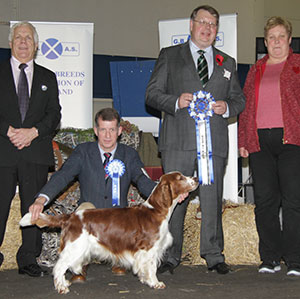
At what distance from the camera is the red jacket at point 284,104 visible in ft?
11.2

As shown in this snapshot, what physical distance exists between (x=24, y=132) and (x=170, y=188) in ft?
3.58

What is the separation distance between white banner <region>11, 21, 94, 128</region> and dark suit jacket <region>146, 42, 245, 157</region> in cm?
165

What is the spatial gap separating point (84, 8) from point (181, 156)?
22.0 feet

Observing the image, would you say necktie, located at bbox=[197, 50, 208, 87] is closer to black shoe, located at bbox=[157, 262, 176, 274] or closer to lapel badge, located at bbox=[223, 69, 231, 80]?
lapel badge, located at bbox=[223, 69, 231, 80]

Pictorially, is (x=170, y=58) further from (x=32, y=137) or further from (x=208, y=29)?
(x=32, y=137)

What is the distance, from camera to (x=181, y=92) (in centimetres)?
360

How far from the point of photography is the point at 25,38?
11.3 ft

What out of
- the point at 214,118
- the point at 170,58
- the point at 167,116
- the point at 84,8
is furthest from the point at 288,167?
the point at 84,8

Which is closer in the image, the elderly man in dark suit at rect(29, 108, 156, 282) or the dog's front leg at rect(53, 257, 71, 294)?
the dog's front leg at rect(53, 257, 71, 294)

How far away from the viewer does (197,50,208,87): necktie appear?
141 inches

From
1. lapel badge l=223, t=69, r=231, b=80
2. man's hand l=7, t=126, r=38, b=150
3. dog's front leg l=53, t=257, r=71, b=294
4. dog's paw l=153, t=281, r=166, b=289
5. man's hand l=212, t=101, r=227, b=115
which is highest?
lapel badge l=223, t=69, r=231, b=80

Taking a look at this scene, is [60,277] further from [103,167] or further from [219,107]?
[219,107]

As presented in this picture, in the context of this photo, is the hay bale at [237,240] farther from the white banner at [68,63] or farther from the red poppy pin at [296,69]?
the white banner at [68,63]

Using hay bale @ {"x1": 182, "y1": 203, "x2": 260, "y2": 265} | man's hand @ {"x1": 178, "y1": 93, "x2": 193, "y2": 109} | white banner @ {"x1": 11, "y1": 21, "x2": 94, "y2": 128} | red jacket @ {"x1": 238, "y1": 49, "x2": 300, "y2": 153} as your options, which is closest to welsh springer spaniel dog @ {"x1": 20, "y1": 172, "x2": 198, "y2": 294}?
man's hand @ {"x1": 178, "y1": 93, "x2": 193, "y2": 109}
